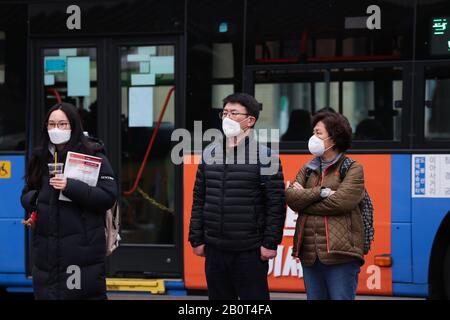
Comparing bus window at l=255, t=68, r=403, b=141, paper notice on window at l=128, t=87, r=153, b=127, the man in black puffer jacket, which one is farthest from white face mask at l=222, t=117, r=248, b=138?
paper notice on window at l=128, t=87, r=153, b=127

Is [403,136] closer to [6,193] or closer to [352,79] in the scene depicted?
[352,79]

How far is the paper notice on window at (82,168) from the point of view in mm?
4546

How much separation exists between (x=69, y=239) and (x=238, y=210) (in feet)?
3.41

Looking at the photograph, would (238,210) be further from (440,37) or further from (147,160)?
(440,37)

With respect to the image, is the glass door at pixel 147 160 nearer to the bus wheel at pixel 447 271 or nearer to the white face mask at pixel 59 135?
the white face mask at pixel 59 135

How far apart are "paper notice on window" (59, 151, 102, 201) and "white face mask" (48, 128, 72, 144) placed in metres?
0.12

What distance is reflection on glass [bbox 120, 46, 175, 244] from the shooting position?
6.58 meters

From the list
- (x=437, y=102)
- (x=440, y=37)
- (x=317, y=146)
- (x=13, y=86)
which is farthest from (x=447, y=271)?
(x=13, y=86)

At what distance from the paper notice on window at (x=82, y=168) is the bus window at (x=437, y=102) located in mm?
2790

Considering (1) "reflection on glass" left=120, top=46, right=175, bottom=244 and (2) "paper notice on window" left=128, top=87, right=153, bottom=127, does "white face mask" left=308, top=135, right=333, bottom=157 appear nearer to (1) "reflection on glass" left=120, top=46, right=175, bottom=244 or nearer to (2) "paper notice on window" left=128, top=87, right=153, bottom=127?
(1) "reflection on glass" left=120, top=46, right=175, bottom=244

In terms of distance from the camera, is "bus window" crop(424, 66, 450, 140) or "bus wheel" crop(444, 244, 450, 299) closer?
"bus window" crop(424, 66, 450, 140)

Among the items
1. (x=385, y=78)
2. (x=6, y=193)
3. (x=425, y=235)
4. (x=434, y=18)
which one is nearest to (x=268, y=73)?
(x=385, y=78)

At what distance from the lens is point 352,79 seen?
6.16m

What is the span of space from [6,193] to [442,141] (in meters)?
3.74
